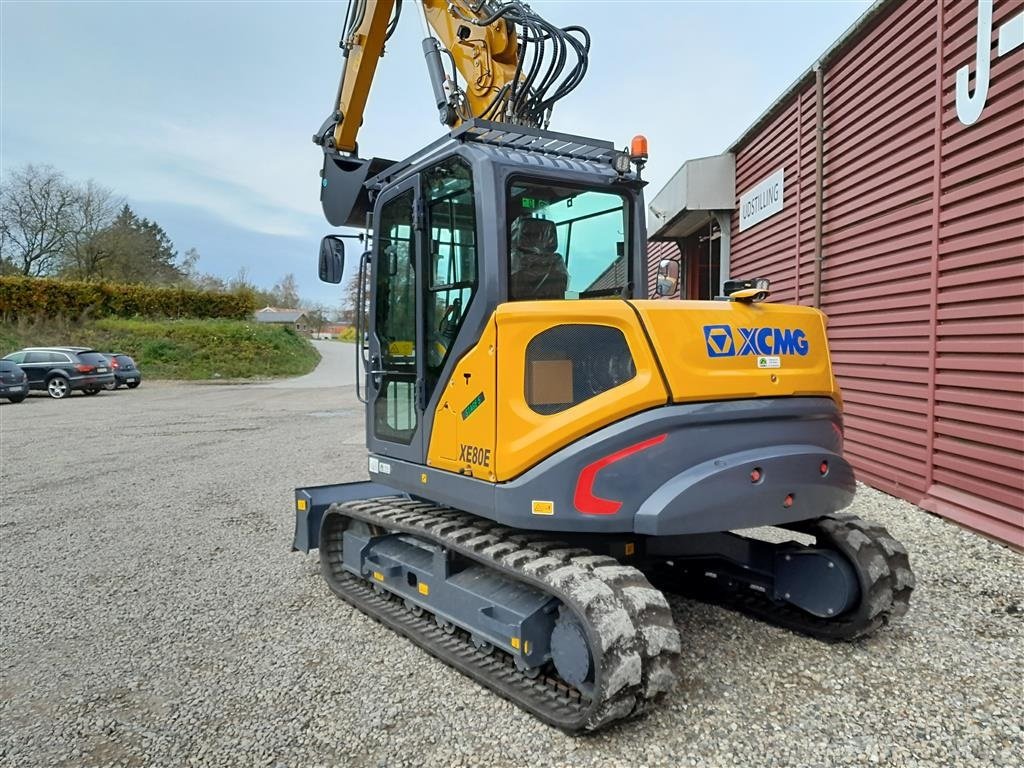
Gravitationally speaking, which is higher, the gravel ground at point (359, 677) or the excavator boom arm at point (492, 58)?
the excavator boom arm at point (492, 58)

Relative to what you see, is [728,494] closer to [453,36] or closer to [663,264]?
[663,264]

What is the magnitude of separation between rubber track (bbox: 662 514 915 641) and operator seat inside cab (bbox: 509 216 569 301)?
1.96 metres

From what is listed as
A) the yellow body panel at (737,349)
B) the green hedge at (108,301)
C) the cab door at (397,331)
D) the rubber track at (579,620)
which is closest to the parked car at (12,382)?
the green hedge at (108,301)

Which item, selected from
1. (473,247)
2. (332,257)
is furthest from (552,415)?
(332,257)

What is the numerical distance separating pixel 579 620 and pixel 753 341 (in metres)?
1.52

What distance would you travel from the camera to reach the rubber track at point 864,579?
11.7ft

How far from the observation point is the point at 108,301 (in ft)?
99.5

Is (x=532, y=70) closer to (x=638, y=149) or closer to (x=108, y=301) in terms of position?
(x=638, y=149)

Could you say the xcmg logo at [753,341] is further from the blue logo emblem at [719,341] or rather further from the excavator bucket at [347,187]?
the excavator bucket at [347,187]

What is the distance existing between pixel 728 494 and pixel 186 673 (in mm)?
2856

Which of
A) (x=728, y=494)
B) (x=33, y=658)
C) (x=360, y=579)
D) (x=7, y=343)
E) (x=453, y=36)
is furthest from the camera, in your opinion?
(x=7, y=343)

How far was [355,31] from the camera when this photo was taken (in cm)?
596

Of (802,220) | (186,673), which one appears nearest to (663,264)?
(186,673)

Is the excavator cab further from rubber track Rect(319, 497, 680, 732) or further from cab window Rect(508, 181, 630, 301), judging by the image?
rubber track Rect(319, 497, 680, 732)
